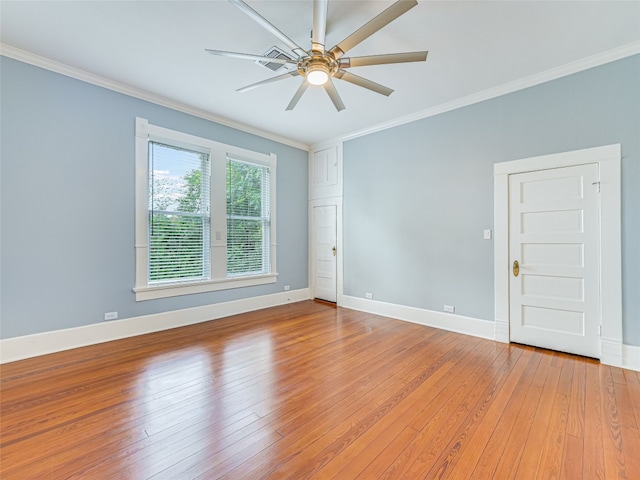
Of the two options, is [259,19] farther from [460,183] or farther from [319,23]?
[460,183]

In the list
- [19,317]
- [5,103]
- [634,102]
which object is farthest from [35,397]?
[634,102]

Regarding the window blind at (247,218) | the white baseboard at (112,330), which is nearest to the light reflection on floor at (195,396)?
the white baseboard at (112,330)

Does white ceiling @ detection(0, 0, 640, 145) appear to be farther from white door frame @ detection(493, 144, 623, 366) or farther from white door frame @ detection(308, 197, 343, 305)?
white door frame @ detection(308, 197, 343, 305)

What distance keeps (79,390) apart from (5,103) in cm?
291

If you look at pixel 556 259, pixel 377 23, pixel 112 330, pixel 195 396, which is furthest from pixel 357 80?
pixel 112 330

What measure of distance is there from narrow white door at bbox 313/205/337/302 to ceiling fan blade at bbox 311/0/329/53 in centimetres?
339

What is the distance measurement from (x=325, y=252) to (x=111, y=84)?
4.04 meters

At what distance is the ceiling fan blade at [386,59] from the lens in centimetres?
208

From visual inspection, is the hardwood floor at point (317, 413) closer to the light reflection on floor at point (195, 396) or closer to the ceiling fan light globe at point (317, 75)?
the light reflection on floor at point (195, 396)

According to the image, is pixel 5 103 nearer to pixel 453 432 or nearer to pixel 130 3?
pixel 130 3

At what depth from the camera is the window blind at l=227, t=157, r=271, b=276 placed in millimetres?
4664

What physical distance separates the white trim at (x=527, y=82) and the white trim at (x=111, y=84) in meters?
2.51

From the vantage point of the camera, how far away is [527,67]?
3.04m

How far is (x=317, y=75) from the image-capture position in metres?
2.31
